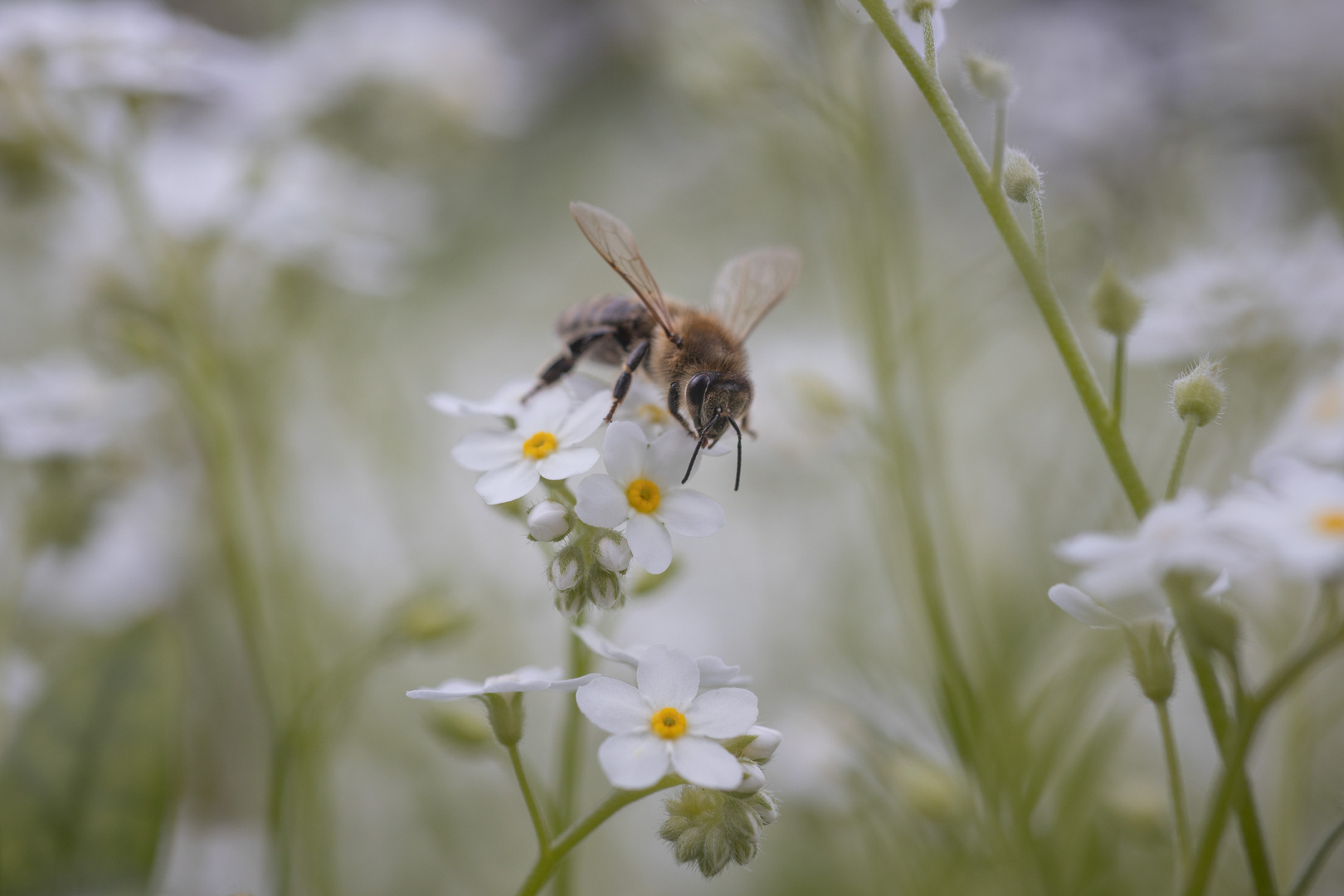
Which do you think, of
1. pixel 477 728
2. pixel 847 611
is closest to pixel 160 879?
pixel 477 728

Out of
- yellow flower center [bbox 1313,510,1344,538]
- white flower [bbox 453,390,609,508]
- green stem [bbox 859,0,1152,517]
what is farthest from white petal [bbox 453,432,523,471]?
yellow flower center [bbox 1313,510,1344,538]

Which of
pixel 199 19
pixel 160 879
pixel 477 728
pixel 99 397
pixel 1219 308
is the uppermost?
pixel 199 19

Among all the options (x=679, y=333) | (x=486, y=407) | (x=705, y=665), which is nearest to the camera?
(x=705, y=665)

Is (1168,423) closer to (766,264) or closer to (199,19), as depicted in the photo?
(766,264)

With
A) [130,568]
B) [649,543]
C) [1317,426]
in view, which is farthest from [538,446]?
[130,568]

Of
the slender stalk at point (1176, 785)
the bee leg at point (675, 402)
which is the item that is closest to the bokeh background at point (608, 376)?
the bee leg at point (675, 402)

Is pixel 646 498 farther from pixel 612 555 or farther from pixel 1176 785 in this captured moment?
pixel 1176 785
